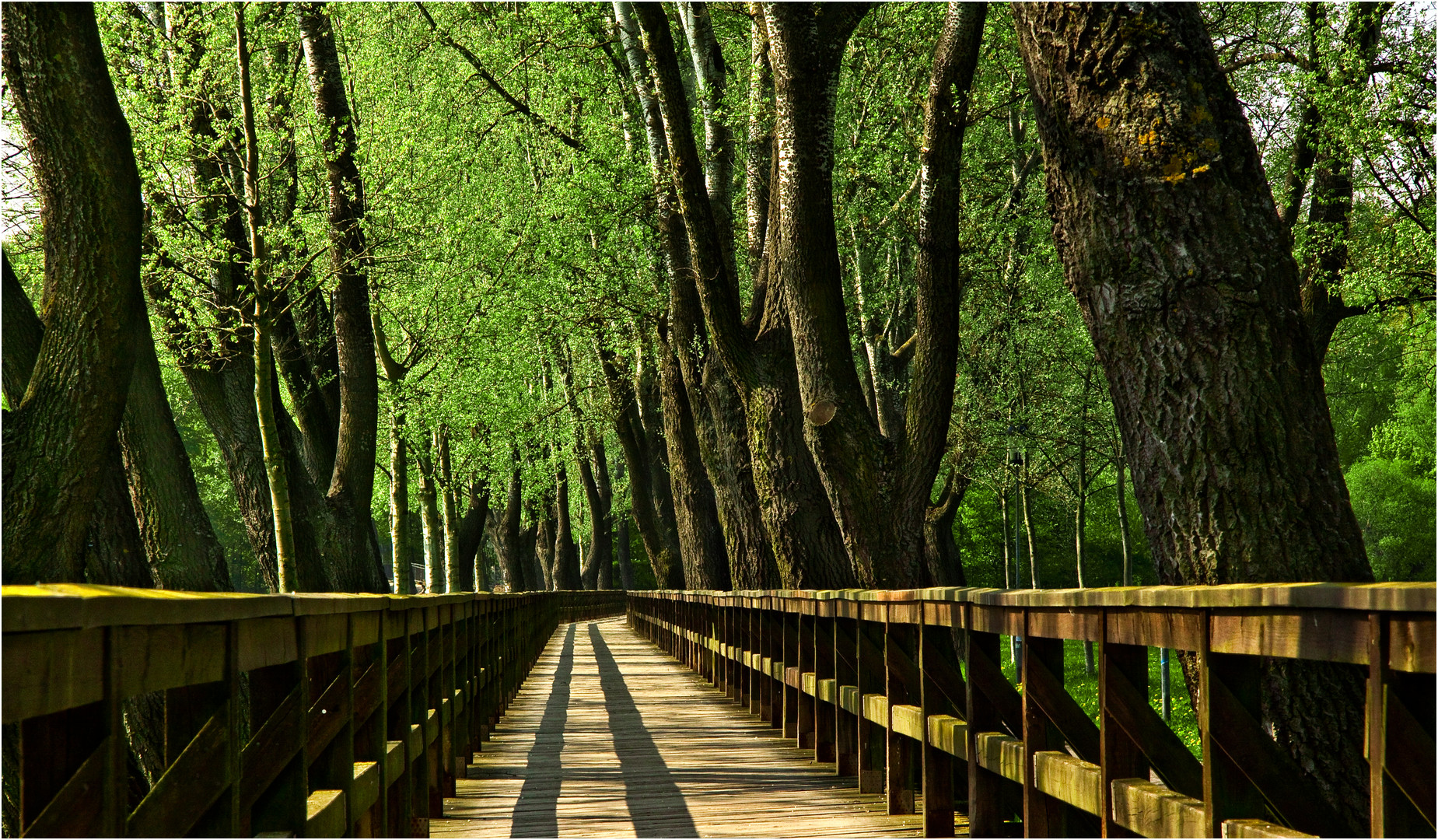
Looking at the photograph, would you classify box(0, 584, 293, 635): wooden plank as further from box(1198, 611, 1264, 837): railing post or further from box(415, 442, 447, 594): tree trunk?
box(415, 442, 447, 594): tree trunk

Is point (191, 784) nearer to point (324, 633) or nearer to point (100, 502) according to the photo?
point (324, 633)

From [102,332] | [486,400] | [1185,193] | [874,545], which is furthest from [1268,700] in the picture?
[486,400]

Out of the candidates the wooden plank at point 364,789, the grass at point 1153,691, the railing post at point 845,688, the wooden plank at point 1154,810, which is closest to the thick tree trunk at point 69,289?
the wooden plank at point 364,789

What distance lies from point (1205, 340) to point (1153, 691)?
2368 cm

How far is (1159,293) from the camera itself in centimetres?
493

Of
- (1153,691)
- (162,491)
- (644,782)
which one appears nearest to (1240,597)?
(644,782)

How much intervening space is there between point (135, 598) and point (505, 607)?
11.3m

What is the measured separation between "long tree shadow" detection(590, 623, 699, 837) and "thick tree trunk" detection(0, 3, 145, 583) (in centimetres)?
318

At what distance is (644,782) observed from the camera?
8281mm

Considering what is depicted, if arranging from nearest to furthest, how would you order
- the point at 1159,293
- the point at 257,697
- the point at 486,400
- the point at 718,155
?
the point at 257,697 < the point at 1159,293 < the point at 718,155 < the point at 486,400

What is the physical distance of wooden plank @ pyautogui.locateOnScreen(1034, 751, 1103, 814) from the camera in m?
4.25

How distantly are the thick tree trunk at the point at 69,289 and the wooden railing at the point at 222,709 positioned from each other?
1026 mm

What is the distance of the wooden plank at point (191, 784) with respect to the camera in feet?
9.09

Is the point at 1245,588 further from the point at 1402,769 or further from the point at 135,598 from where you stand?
the point at 135,598
